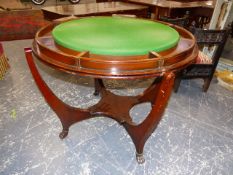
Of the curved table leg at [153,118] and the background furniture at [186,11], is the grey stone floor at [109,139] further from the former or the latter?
the background furniture at [186,11]

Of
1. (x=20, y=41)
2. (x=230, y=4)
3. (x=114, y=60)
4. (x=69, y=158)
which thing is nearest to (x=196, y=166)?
(x=69, y=158)

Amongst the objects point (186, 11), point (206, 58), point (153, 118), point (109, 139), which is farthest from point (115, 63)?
point (186, 11)

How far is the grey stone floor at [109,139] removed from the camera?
1415mm

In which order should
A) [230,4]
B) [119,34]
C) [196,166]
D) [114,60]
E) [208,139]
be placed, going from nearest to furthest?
1. [114,60]
2. [119,34]
3. [196,166]
4. [208,139]
5. [230,4]

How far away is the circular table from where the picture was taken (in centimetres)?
93

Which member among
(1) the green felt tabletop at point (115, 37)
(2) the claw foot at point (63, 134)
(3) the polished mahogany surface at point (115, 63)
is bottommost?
(2) the claw foot at point (63, 134)

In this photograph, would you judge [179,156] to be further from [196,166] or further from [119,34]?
[119,34]

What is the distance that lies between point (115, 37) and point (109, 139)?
878mm

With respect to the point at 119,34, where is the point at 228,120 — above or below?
below

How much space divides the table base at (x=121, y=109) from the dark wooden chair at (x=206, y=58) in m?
0.51

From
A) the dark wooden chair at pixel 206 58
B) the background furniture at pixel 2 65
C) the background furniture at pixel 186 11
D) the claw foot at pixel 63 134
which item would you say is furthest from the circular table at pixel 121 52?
the background furniture at pixel 186 11

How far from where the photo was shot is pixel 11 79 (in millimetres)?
2385

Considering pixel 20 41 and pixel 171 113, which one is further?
pixel 20 41

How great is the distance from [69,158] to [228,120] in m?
1.45
